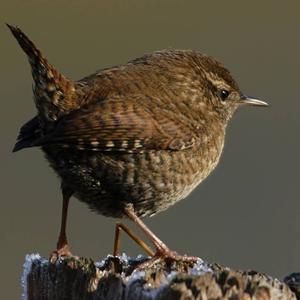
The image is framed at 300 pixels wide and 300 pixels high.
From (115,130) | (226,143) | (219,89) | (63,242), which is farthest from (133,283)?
(226,143)

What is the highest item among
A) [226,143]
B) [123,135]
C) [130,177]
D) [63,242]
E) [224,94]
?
[224,94]

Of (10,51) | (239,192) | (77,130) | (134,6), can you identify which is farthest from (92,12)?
(77,130)

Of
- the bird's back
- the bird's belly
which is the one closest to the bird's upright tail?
the bird's back

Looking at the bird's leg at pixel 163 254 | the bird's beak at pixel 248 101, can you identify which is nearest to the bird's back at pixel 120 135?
the bird's leg at pixel 163 254

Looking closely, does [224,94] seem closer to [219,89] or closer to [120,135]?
[219,89]

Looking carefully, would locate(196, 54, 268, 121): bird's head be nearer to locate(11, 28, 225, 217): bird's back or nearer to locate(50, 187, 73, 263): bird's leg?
locate(11, 28, 225, 217): bird's back

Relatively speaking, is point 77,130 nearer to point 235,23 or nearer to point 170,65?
point 170,65
